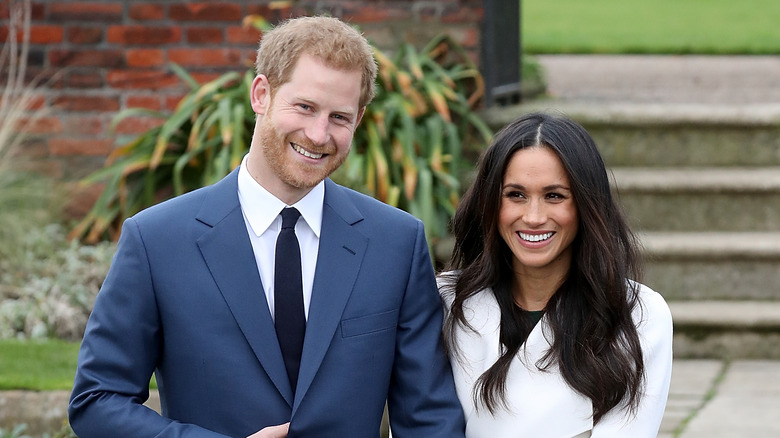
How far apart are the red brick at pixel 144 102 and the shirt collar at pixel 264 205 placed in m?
3.95

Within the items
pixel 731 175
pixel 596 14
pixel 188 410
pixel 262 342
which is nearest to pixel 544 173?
pixel 262 342

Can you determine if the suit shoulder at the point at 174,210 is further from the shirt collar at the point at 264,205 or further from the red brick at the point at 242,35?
the red brick at the point at 242,35

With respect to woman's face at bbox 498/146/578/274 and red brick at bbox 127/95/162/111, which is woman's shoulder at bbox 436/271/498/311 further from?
red brick at bbox 127/95/162/111

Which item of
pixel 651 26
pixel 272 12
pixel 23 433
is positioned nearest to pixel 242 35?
pixel 272 12

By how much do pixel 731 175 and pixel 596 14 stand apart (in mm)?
9167

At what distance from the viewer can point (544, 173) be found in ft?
9.20

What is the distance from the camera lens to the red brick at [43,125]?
6.44 metres

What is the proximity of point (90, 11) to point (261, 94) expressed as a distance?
4176 mm

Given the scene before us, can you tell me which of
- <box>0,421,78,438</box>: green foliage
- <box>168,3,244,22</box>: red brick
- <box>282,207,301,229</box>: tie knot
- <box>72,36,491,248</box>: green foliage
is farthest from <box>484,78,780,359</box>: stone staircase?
<box>282,207,301,229</box>: tie knot

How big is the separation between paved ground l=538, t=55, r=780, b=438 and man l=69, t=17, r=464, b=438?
2.34 m

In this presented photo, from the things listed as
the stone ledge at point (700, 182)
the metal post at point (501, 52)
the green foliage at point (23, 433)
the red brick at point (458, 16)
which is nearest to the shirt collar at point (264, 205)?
the green foliage at point (23, 433)

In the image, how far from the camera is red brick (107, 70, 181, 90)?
21.3 ft

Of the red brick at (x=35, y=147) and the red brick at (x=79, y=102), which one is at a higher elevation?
the red brick at (x=79, y=102)

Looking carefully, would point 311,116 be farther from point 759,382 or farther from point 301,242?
point 759,382
